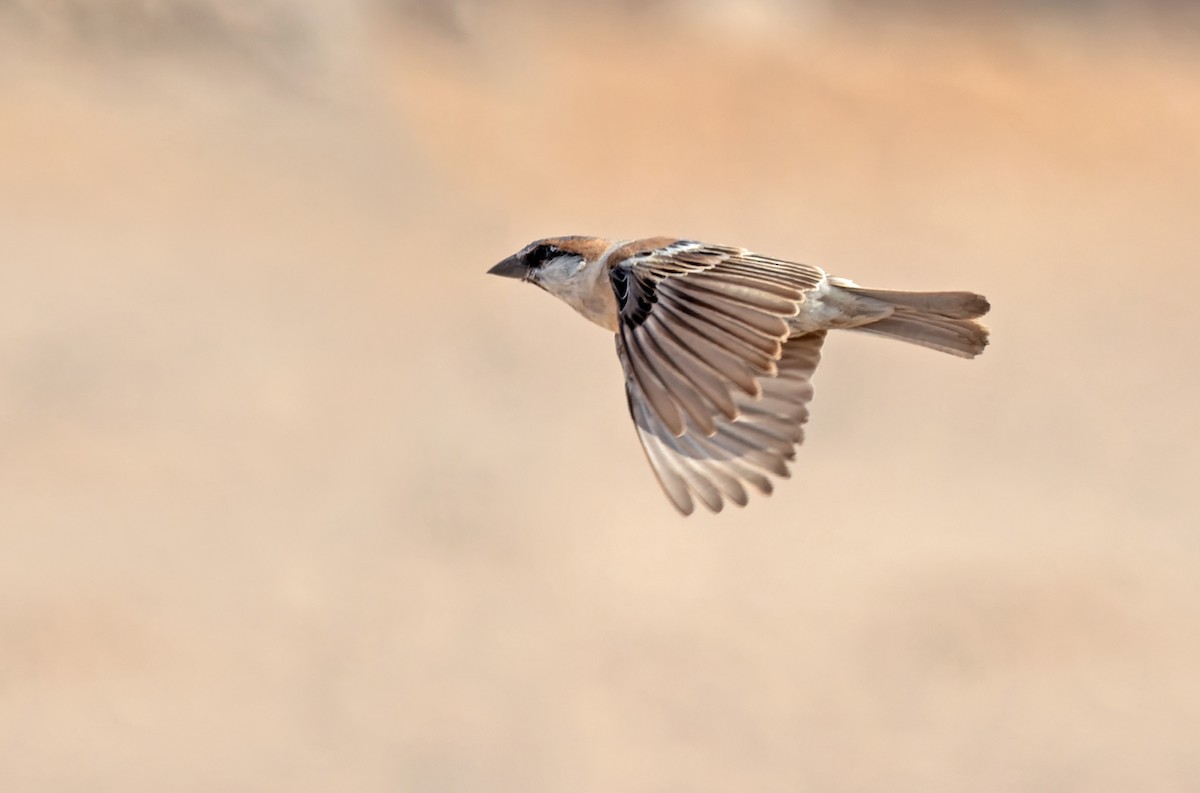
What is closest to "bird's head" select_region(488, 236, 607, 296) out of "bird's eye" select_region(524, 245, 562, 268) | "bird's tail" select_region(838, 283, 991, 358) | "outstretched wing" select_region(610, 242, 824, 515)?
"bird's eye" select_region(524, 245, 562, 268)

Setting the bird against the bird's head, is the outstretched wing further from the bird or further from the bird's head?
the bird's head

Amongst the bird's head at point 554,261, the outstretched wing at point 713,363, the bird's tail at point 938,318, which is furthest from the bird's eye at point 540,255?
the bird's tail at point 938,318

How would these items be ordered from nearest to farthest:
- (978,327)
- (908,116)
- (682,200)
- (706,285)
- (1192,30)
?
1. (706,285)
2. (978,327)
3. (682,200)
4. (908,116)
5. (1192,30)

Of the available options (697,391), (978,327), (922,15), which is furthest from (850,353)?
(697,391)

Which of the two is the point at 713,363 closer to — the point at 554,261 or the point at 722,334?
the point at 722,334

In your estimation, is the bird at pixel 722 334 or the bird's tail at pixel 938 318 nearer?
the bird at pixel 722 334

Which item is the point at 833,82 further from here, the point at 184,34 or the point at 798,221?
the point at 184,34

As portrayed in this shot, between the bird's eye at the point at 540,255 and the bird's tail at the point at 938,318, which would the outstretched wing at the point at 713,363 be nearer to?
the bird's tail at the point at 938,318
